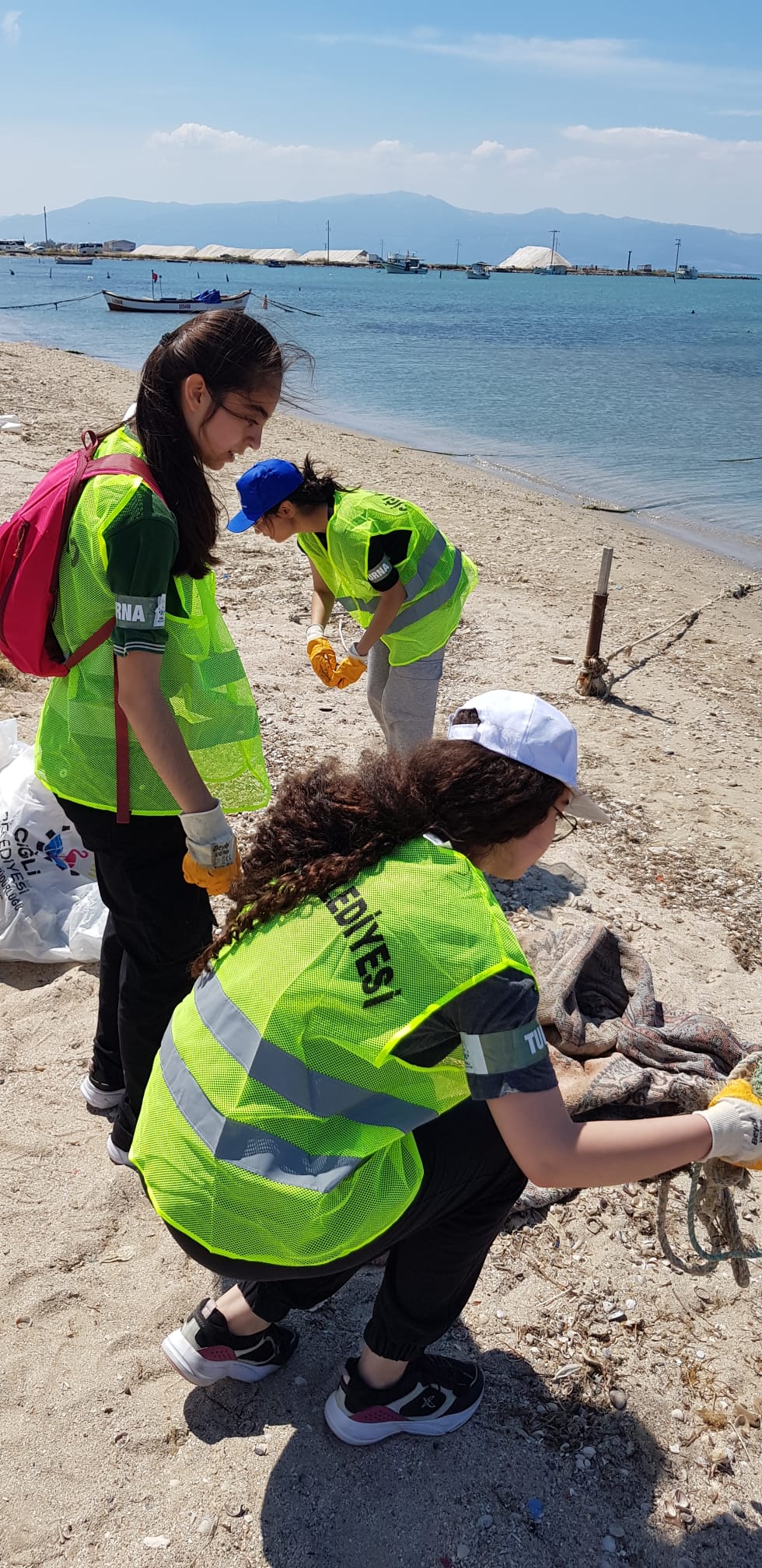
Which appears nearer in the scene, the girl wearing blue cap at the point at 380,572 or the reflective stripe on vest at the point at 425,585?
the girl wearing blue cap at the point at 380,572

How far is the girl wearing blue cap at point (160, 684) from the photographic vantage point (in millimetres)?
1920

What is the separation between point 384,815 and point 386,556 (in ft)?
6.83

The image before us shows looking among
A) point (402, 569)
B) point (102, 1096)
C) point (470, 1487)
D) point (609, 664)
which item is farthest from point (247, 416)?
point (609, 664)

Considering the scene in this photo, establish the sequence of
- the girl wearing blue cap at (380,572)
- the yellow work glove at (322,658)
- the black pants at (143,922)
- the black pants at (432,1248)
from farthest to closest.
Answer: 1. the yellow work glove at (322,658)
2. the girl wearing blue cap at (380,572)
3. the black pants at (143,922)
4. the black pants at (432,1248)

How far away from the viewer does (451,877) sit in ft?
4.95

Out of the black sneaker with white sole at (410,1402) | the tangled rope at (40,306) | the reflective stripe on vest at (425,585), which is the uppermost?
the tangled rope at (40,306)

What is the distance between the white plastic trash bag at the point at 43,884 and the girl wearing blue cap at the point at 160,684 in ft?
2.77

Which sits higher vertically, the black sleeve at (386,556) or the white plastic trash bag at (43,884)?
the black sleeve at (386,556)

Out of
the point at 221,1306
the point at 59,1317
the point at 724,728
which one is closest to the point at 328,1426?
the point at 221,1306

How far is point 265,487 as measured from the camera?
335 centimetres

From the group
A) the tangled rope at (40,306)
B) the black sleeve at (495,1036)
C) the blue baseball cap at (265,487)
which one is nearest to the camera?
the black sleeve at (495,1036)

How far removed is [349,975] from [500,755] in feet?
1.34

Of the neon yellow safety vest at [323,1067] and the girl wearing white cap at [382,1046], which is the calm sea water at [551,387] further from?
the neon yellow safety vest at [323,1067]

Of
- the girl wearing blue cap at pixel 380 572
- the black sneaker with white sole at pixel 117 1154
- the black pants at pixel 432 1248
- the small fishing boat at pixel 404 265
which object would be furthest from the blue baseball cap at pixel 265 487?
the small fishing boat at pixel 404 265
